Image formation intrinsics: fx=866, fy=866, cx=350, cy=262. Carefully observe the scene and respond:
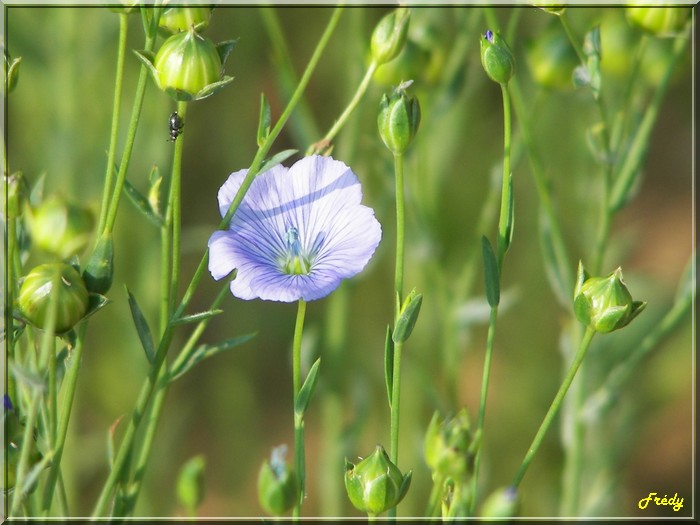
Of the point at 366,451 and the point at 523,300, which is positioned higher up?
the point at 523,300

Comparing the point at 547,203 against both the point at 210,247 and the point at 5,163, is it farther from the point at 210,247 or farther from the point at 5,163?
the point at 5,163

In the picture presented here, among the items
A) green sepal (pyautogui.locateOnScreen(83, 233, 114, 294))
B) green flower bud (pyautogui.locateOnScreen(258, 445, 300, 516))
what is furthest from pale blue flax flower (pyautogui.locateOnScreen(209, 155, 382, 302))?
green flower bud (pyautogui.locateOnScreen(258, 445, 300, 516))

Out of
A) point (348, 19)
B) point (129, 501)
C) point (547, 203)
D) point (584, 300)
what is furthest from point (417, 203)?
point (129, 501)

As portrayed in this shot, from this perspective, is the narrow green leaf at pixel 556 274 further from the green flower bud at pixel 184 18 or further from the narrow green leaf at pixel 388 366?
the green flower bud at pixel 184 18

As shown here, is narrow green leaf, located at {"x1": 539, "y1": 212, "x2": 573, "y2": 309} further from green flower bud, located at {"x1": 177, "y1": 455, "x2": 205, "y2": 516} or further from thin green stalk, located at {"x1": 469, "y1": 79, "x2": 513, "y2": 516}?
green flower bud, located at {"x1": 177, "y1": 455, "x2": 205, "y2": 516}

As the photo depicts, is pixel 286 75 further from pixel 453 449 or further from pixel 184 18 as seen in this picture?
pixel 453 449

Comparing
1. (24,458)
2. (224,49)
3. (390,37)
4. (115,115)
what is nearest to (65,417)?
(24,458)
